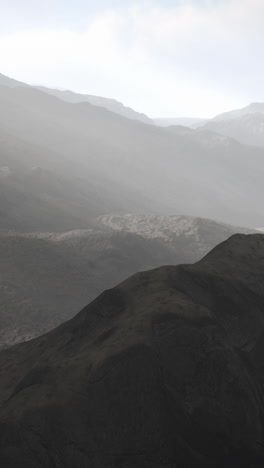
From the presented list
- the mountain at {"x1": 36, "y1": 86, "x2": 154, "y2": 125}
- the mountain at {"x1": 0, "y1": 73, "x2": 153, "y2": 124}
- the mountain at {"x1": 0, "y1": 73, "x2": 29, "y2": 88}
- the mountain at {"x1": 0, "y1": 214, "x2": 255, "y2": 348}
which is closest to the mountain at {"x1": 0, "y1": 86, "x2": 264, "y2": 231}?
the mountain at {"x1": 0, "y1": 214, "x2": 255, "y2": 348}

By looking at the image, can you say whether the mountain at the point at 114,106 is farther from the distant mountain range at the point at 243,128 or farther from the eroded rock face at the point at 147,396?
the eroded rock face at the point at 147,396

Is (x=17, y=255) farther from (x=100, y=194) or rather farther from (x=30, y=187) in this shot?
(x=100, y=194)

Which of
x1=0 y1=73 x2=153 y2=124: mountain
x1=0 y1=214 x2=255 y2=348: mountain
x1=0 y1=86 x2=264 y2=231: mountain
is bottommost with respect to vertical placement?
x1=0 y1=214 x2=255 y2=348: mountain

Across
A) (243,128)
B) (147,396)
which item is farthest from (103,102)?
(147,396)

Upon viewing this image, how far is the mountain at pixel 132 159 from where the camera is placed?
53.3 meters

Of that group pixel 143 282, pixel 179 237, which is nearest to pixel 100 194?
pixel 179 237

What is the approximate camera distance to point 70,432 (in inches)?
178

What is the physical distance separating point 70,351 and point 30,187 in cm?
3148

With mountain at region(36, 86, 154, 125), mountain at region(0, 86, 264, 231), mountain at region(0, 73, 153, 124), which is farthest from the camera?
mountain at region(36, 86, 154, 125)

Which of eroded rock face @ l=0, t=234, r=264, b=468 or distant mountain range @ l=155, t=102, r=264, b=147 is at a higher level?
distant mountain range @ l=155, t=102, r=264, b=147

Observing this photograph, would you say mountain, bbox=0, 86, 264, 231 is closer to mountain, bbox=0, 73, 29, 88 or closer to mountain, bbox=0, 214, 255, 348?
mountain, bbox=0, 214, 255, 348

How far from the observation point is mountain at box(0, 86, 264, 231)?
5331 centimetres

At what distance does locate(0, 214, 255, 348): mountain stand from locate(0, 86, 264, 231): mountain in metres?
14.8

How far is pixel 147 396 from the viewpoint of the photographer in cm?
484
